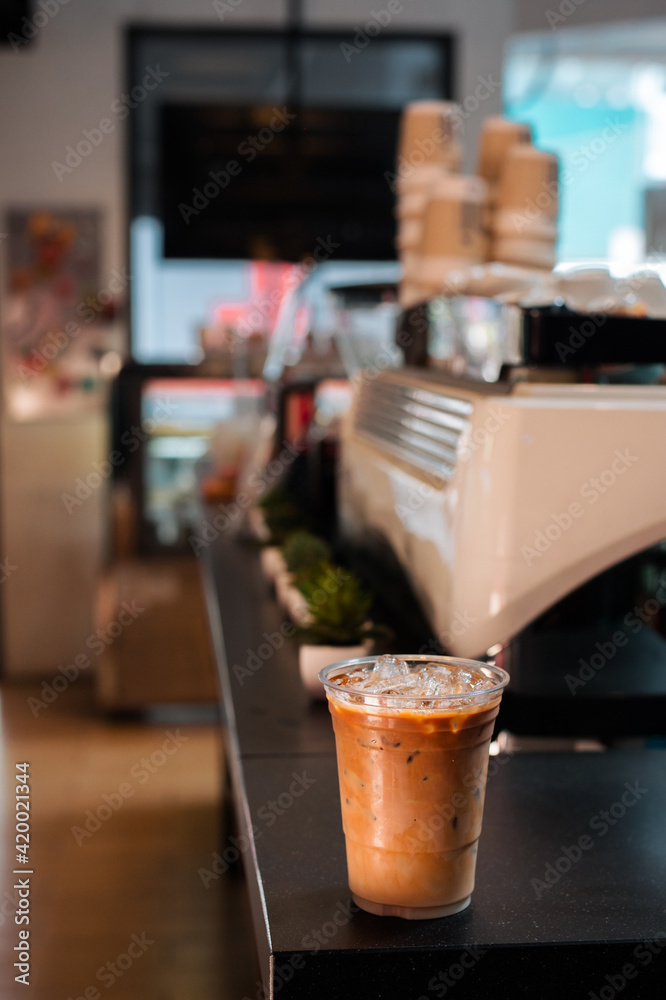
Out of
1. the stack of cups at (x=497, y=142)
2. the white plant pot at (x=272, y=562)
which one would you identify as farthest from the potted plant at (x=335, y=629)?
the stack of cups at (x=497, y=142)

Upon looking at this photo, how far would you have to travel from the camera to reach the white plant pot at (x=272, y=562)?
2.10 metres

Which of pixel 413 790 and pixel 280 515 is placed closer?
pixel 413 790
